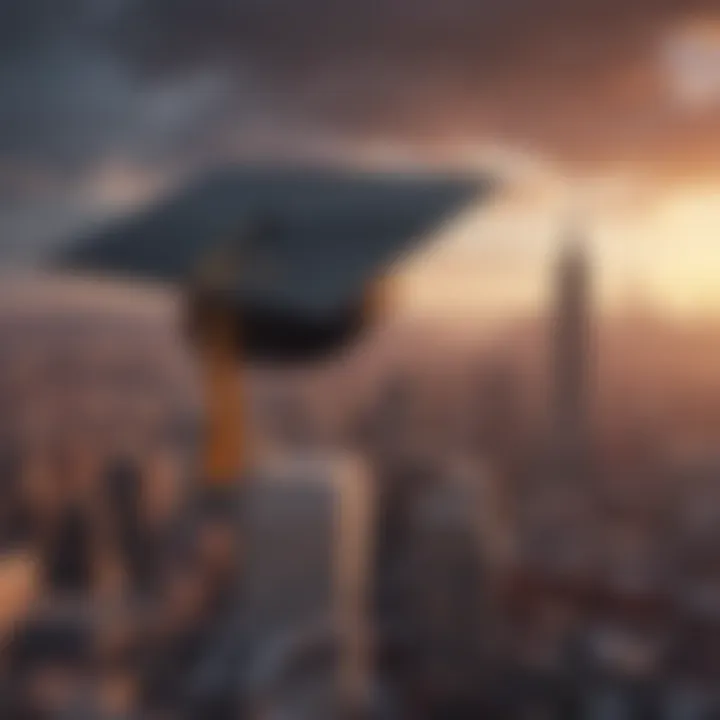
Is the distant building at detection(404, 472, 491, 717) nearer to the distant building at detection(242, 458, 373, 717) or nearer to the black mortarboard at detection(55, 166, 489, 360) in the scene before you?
the distant building at detection(242, 458, 373, 717)

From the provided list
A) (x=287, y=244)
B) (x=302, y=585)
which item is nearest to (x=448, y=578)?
(x=302, y=585)

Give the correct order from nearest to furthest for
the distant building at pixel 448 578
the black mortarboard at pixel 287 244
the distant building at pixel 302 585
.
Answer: the black mortarboard at pixel 287 244
the distant building at pixel 302 585
the distant building at pixel 448 578

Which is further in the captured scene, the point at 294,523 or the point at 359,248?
the point at 294,523

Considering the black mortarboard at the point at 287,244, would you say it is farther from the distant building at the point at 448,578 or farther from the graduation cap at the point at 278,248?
the distant building at the point at 448,578

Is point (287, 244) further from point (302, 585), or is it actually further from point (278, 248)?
point (302, 585)

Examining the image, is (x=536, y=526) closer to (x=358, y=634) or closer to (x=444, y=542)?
(x=444, y=542)

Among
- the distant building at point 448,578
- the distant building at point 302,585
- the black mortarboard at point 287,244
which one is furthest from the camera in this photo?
the distant building at point 448,578

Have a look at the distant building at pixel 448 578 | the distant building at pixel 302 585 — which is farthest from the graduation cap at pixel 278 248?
the distant building at pixel 448 578

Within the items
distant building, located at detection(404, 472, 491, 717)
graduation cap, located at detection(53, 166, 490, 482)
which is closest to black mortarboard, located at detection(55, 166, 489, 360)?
graduation cap, located at detection(53, 166, 490, 482)

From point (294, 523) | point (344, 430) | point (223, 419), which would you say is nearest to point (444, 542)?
point (344, 430)
